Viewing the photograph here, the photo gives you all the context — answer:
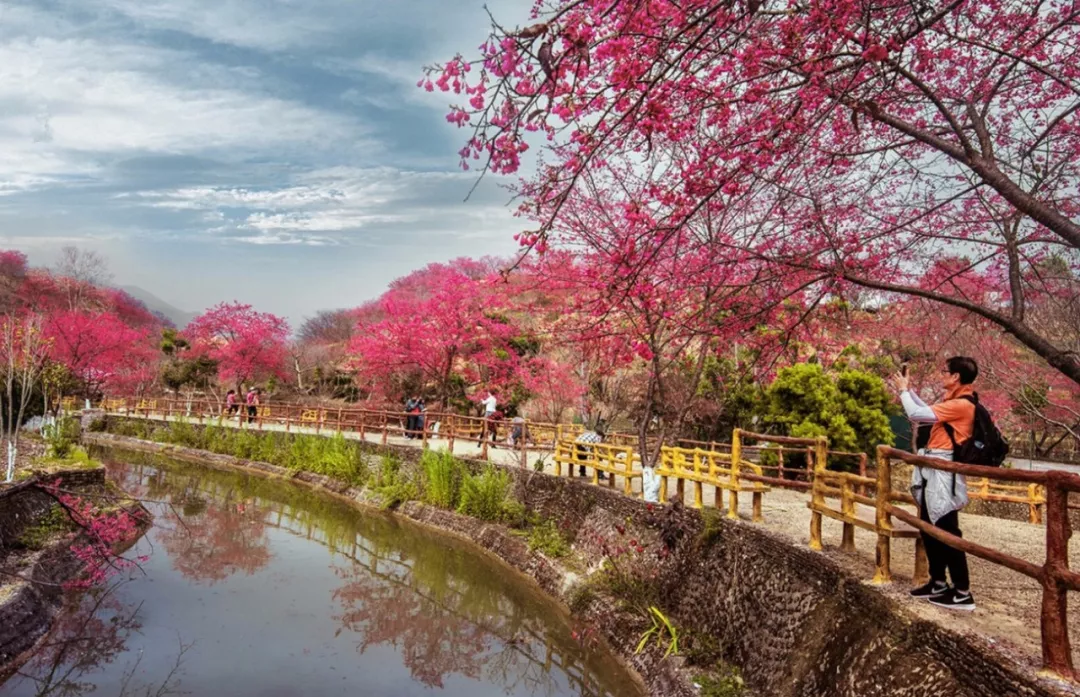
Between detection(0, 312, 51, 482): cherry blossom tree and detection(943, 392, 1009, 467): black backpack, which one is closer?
detection(943, 392, 1009, 467): black backpack

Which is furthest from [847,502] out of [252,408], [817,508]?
[252,408]

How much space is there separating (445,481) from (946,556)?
36.8ft

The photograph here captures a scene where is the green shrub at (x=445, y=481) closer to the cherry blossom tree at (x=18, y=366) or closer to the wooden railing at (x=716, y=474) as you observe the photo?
the wooden railing at (x=716, y=474)

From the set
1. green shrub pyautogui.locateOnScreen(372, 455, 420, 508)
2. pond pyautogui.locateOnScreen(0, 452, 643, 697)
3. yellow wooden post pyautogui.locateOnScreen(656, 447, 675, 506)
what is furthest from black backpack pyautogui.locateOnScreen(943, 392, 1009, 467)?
green shrub pyautogui.locateOnScreen(372, 455, 420, 508)

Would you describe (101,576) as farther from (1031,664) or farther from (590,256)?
(1031,664)

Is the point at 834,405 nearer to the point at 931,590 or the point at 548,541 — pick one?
the point at 548,541

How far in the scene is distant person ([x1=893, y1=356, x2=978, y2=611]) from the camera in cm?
447

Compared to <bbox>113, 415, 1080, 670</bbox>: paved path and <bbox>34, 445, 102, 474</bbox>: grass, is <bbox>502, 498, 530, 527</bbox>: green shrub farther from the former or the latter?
<bbox>34, 445, 102, 474</bbox>: grass

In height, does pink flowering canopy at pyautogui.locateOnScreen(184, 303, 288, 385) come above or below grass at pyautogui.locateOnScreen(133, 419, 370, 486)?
above

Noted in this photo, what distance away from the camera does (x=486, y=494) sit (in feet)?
44.4

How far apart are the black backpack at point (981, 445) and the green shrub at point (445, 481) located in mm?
10867

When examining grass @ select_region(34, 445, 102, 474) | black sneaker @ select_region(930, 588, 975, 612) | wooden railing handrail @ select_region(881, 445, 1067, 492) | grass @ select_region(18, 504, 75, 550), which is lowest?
grass @ select_region(18, 504, 75, 550)

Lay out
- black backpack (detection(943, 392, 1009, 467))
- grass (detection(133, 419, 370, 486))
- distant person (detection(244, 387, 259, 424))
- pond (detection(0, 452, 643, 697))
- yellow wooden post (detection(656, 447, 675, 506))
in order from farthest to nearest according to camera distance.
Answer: distant person (detection(244, 387, 259, 424))
grass (detection(133, 419, 370, 486))
yellow wooden post (detection(656, 447, 675, 506))
pond (detection(0, 452, 643, 697))
black backpack (detection(943, 392, 1009, 467))

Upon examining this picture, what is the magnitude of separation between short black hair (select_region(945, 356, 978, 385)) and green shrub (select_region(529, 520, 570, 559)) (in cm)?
716
